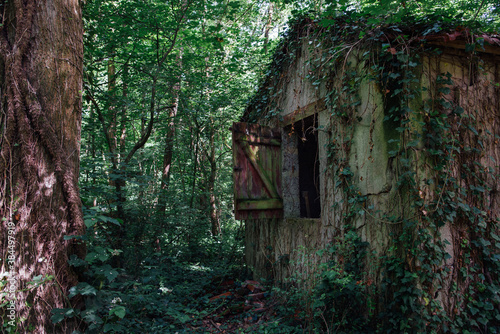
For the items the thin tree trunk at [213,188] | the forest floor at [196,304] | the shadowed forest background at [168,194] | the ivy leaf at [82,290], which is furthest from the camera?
the thin tree trunk at [213,188]

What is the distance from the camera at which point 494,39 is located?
3.14 meters

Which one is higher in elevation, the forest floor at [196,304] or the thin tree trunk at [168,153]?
the thin tree trunk at [168,153]

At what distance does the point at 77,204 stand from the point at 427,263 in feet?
11.8

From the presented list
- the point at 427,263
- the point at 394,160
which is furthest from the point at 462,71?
the point at 427,263

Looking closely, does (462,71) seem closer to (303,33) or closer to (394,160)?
(394,160)

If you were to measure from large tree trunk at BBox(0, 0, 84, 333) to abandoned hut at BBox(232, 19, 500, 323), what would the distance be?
116 inches

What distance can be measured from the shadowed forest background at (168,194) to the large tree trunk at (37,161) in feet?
0.42

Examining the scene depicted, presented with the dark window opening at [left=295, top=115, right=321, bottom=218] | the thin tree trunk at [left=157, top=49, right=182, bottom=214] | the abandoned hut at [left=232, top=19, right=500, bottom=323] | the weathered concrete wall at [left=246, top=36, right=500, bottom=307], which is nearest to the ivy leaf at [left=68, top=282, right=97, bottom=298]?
the abandoned hut at [left=232, top=19, right=500, bottom=323]

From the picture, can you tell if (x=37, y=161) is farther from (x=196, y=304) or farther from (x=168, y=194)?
(x=168, y=194)

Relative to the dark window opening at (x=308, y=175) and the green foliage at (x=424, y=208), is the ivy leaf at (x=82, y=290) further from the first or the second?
the dark window opening at (x=308, y=175)

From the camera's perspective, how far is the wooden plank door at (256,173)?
4.73 m

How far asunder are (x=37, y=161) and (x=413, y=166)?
12.3 feet

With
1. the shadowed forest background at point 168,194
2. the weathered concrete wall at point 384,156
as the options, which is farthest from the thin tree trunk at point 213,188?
the weathered concrete wall at point 384,156

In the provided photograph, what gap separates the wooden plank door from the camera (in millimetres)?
4734
